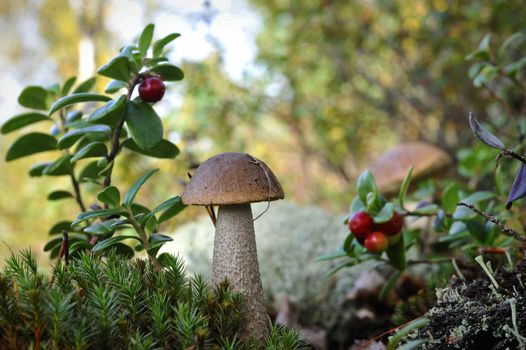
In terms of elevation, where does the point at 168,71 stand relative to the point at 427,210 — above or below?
above

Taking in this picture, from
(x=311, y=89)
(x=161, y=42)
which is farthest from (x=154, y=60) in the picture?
(x=311, y=89)

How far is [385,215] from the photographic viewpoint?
133 cm

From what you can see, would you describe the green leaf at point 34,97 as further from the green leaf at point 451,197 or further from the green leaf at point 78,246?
the green leaf at point 451,197

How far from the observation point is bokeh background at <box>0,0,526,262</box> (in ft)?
Answer: 12.9

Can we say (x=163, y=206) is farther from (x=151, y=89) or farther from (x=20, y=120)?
(x=20, y=120)

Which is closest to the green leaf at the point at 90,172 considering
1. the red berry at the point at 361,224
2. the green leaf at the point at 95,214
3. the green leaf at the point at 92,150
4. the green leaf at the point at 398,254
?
the green leaf at the point at 92,150

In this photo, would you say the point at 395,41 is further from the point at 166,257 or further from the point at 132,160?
the point at 166,257

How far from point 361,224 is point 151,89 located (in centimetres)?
78

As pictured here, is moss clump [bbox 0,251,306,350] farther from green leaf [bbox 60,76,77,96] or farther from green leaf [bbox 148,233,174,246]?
green leaf [bbox 60,76,77,96]

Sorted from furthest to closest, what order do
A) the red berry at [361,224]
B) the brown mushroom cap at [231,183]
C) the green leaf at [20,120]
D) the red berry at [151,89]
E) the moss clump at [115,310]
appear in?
1. the green leaf at [20,120]
2. the red berry at [361,224]
3. the red berry at [151,89]
4. the brown mushroom cap at [231,183]
5. the moss clump at [115,310]

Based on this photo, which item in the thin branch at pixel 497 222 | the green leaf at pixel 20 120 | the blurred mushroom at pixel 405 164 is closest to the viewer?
the thin branch at pixel 497 222

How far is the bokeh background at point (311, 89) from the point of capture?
12.9ft

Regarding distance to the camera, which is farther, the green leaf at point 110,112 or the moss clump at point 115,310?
the green leaf at point 110,112

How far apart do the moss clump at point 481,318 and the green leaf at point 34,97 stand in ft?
4.99
